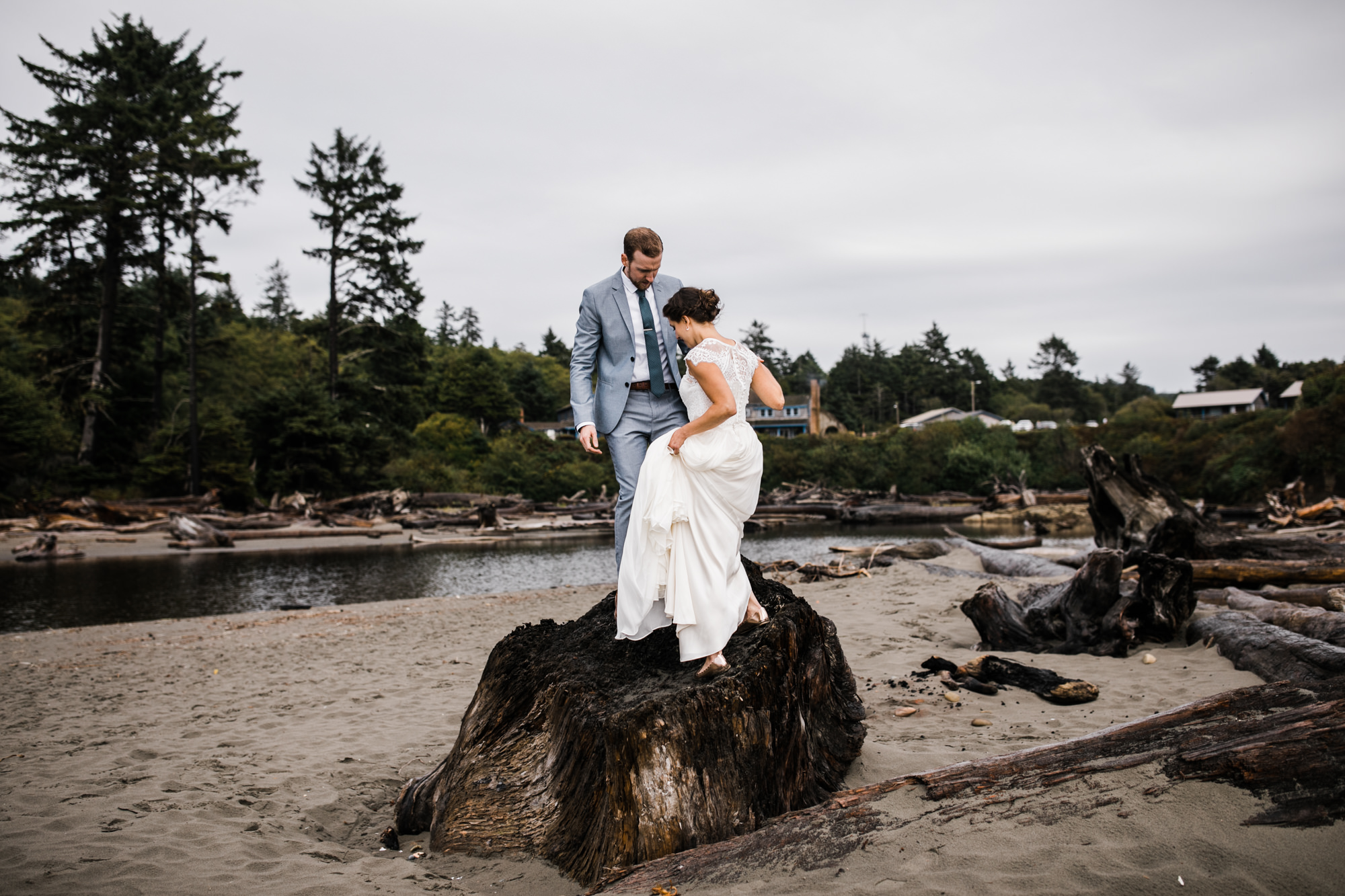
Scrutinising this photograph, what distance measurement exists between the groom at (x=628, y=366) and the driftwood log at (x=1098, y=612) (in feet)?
14.0

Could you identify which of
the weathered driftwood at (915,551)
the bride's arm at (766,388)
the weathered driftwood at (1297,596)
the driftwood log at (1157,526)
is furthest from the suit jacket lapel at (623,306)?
the weathered driftwood at (915,551)

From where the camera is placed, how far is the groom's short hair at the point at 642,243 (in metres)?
4.62

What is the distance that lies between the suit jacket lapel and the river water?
498 inches

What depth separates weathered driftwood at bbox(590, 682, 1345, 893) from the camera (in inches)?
97.0

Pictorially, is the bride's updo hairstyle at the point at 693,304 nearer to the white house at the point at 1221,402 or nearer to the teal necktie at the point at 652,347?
the teal necktie at the point at 652,347

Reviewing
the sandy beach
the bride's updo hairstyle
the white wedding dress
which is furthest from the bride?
the sandy beach

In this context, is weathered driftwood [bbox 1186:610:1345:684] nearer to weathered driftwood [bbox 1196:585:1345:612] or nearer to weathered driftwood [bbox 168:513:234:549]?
weathered driftwood [bbox 1196:585:1345:612]

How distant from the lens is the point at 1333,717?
256cm

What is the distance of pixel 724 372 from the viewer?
4.05 metres

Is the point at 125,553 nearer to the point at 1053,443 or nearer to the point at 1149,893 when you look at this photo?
the point at 1149,893

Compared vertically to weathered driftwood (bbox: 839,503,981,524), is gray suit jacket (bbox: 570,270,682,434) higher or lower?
higher

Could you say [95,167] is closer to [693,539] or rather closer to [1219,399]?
[693,539]

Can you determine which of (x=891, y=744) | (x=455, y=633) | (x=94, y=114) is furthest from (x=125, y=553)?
(x=891, y=744)

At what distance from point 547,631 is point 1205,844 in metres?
3.37
